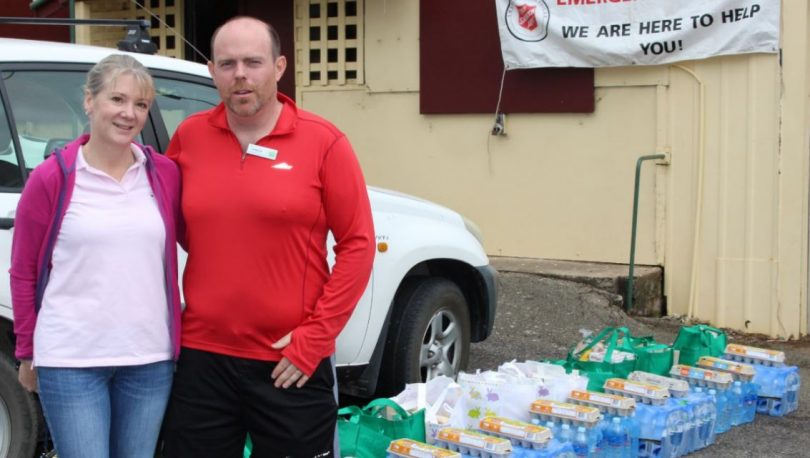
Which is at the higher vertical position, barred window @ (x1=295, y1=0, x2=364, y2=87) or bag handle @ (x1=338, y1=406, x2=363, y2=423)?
barred window @ (x1=295, y1=0, x2=364, y2=87)

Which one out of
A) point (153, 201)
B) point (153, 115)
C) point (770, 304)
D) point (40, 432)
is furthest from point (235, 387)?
point (770, 304)

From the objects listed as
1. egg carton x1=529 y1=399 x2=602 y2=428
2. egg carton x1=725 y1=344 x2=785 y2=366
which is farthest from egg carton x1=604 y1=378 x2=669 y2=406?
egg carton x1=725 y1=344 x2=785 y2=366

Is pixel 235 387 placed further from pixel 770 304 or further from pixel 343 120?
pixel 343 120

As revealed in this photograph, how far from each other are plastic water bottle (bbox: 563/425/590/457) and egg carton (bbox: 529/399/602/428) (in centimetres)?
3

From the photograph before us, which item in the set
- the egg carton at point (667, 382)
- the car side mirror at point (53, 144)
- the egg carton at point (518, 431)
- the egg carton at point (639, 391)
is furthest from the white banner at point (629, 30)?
the car side mirror at point (53, 144)

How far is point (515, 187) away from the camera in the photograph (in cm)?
999

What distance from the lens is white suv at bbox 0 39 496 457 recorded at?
14.1ft

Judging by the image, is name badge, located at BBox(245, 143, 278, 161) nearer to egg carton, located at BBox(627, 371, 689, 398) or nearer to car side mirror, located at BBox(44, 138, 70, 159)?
car side mirror, located at BBox(44, 138, 70, 159)

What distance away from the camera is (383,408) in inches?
193

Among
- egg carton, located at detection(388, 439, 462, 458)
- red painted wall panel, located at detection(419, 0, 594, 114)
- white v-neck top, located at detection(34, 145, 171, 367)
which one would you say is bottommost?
egg carton, located at detection(388, 439, 462, 458)

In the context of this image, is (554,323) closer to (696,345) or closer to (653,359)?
(696,345)

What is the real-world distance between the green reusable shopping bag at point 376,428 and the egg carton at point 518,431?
0.96 feet

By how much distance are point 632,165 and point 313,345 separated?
22.1 feet

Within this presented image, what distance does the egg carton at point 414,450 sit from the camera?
14.8 ft
